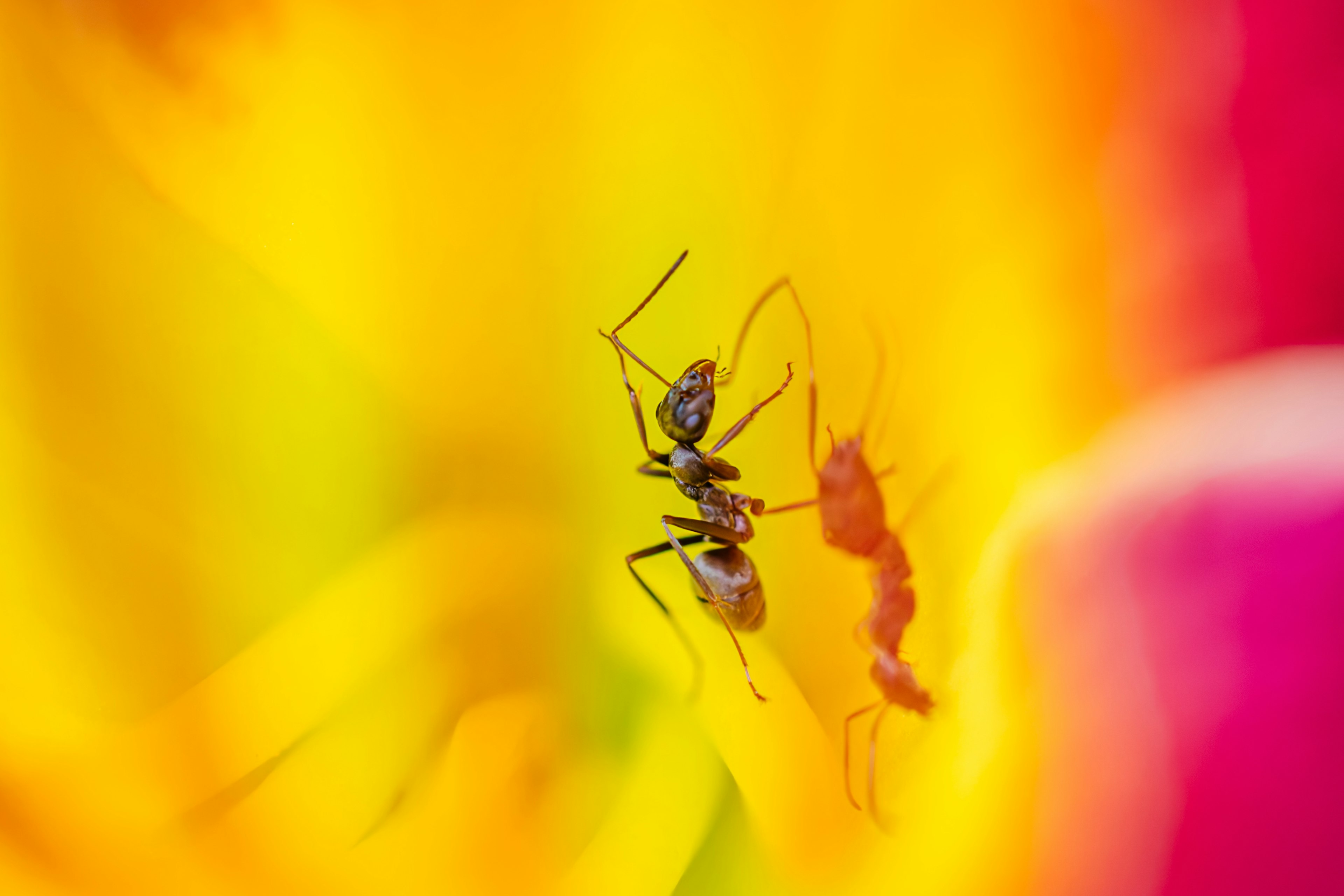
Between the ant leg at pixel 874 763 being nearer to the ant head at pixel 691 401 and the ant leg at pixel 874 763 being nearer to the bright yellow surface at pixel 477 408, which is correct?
the bright yellow surface at pixel 477 408

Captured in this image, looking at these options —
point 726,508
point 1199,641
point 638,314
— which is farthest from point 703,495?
point 1199,641

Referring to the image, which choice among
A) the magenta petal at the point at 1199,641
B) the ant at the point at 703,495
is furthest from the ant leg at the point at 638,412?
the magenta petal at the point at 1199,641

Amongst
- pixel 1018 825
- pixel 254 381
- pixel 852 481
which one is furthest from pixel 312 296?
pixel 1018 825

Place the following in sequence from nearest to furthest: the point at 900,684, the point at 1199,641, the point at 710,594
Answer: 1. the point at 1199,641
2. the point at 900,684
3. the point at 710,594

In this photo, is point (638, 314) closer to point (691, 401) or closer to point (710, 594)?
point (691, 401)

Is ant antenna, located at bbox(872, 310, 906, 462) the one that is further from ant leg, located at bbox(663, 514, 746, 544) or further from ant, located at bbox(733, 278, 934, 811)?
ant leg, located at bbox(663, 514, 746, 544)

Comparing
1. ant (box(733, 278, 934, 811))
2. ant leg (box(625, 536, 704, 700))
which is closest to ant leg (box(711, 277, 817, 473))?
ant (box(733, 278, 934, 811))
